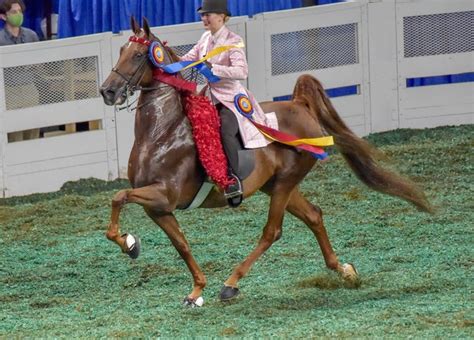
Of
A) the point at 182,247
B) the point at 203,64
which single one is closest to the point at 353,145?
the point at 203,64

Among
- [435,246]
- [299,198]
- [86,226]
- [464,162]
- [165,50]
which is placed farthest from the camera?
[464,162]

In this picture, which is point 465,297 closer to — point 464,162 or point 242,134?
point 242,134

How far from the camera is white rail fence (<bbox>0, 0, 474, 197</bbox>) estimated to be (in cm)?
1318

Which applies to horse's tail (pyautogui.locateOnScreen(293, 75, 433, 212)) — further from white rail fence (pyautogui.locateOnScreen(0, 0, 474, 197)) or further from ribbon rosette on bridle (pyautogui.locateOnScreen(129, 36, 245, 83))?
white rail fence (pyautogui.locateOnScreen(0, 0, 474, 197))

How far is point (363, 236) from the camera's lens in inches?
422

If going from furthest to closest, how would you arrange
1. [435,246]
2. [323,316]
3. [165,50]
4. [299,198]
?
1. [435,246]
2. [299,198]
3. [165,50]
4. [323,316]

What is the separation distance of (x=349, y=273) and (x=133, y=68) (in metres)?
2.05

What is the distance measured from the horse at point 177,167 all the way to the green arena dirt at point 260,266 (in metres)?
0.29

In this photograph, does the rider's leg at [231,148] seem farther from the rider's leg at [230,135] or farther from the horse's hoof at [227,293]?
the horse's hoof at [227,293]

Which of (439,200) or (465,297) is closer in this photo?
(465,297)

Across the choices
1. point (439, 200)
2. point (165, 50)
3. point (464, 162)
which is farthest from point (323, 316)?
point (464, 162)

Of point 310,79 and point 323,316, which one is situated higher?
point 310,79

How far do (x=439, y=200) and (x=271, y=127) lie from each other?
3137 mm

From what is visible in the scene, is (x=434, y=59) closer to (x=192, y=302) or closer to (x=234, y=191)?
(x=234, y=191)
